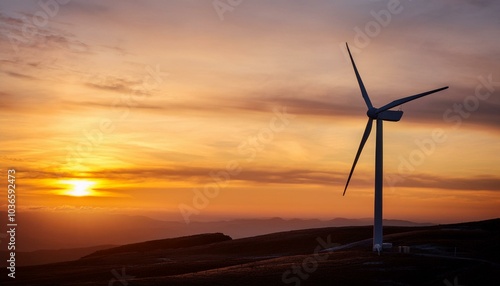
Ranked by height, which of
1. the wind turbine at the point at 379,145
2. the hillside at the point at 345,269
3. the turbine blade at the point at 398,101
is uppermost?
the turbine blade at the point at 398,101

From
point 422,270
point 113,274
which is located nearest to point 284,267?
point 422,270

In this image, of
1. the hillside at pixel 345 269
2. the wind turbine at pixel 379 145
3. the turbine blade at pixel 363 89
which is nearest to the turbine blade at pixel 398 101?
the wind turbine at pixel 379 145

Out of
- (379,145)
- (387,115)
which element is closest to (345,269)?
(379,145)

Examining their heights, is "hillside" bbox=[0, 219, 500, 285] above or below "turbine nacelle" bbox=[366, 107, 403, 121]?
below

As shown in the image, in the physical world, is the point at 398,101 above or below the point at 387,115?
above

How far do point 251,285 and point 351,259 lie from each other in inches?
744

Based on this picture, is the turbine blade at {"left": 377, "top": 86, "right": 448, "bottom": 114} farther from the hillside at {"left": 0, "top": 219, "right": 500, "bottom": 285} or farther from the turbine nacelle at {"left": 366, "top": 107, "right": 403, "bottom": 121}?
the hillside at {"left": 0, "top": 219, "right": 500, "bottom": 285}

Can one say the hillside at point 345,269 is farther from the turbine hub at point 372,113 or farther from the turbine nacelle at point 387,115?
the turbine hub at point 372,113

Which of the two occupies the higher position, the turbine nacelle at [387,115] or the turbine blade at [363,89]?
the turbine blade at [363,89]

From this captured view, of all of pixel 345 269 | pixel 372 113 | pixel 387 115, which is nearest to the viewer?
pixel 345 269

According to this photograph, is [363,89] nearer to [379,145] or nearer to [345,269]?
[379,145]

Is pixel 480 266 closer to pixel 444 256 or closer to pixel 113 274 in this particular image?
pixel 444 256

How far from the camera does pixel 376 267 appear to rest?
81000 mm

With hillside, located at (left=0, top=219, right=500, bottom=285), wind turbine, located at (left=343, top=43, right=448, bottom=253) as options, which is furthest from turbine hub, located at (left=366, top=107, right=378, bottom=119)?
hillside, located at (left=0, top=219, right=500, bottom=285)
